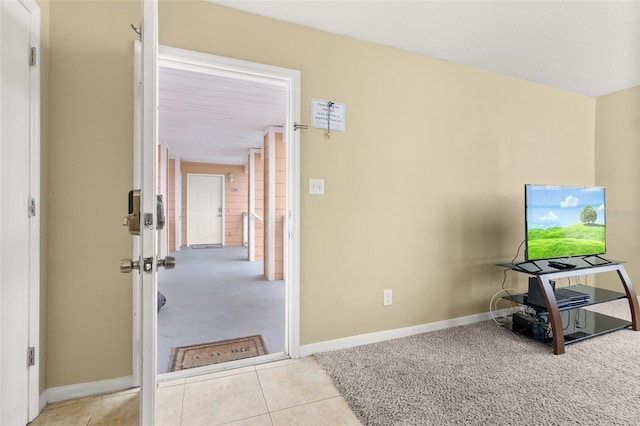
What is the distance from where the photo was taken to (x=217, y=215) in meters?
9.11

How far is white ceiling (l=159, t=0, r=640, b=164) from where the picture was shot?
2.00m

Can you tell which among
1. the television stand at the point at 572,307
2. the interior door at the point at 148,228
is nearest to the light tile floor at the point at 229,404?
the interior door at the point at 148,228

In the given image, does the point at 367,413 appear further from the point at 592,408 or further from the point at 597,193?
the point at 597,193

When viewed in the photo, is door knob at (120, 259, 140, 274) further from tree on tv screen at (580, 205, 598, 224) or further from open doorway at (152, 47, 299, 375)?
tree on tv screen at (580, 205, 598, 224)

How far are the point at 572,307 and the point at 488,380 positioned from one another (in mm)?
1128

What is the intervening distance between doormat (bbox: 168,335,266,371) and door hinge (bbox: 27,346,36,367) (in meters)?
0.73

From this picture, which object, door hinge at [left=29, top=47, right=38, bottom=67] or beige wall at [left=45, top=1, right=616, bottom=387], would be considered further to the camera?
beige wall at [left=45, top=1, right=616, bottom=387]

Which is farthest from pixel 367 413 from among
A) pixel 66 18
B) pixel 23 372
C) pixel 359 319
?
pixel 66 18

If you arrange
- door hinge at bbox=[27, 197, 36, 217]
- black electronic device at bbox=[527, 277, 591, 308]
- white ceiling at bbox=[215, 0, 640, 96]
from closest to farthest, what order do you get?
door hinge at bbox=[27, 197, 36, 217], white ceiling at bbox=[215, 0, 640, 96], black electronic device at bbox=[527, 277, 591, 308]

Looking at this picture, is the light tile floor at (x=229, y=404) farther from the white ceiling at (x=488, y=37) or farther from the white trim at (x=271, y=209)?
the white trim at (x=271, y=209)

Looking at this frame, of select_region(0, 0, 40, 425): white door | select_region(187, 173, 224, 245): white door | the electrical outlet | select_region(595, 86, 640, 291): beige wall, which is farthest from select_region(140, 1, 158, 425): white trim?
select_region(187, 173, 224, 245): white door

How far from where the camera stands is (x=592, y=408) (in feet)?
5.33

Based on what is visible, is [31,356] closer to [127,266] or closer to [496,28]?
[127,266]

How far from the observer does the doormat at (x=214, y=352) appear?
211 centimetres
